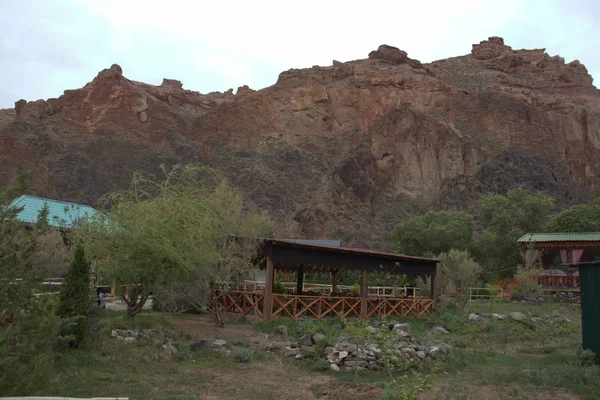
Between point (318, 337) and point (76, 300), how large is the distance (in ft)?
17.3

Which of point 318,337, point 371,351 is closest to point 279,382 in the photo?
point 371,351

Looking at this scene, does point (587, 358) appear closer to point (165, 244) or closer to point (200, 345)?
point (200, 345)

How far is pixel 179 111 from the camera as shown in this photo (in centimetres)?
7869

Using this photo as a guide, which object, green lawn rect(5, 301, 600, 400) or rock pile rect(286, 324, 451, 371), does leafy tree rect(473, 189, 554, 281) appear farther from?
rock pile rect(286, 324, 451, 371)

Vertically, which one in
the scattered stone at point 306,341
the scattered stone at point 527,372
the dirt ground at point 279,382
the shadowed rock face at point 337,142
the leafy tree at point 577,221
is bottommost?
the dirt ground at point 279,382

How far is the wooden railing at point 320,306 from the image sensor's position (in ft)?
59.0

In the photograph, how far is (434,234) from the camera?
45.5 meters

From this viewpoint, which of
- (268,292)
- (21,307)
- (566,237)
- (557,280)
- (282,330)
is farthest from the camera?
(566,237)

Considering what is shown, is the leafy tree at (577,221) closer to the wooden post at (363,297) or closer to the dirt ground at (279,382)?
the wooden post at (363,297)

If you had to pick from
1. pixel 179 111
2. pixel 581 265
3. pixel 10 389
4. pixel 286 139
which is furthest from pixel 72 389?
pixel 179 111

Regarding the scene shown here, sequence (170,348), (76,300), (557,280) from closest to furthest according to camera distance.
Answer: (76,300)
(170,348)
(557,280)

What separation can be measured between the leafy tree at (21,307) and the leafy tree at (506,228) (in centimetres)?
3905

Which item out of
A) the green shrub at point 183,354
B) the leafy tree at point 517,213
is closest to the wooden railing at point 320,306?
the green shrub at point 183,354

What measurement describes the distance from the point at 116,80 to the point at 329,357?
68.1 meters
